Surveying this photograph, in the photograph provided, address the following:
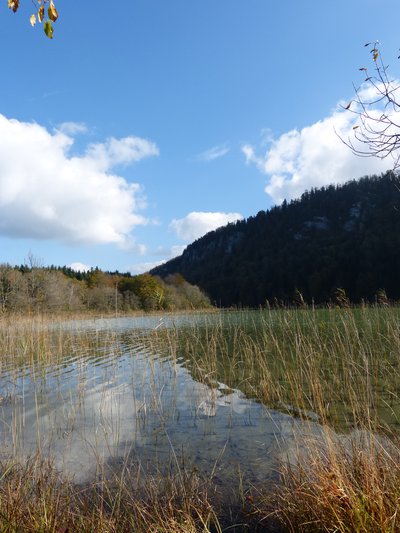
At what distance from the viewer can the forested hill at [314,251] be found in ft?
214

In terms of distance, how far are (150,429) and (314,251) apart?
277 feet

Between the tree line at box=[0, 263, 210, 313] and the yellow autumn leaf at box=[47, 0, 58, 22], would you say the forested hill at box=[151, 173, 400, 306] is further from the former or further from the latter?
the yellow autumn leaf at box=[47, 0, 58, 22]

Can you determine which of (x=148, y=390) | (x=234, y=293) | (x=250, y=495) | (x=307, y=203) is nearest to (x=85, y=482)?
(x=250, y=495)

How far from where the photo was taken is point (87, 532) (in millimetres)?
2418

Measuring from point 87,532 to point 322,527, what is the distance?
150 centimetres

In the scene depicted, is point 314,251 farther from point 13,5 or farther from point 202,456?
point 13,5

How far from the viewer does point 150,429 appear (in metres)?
4.92

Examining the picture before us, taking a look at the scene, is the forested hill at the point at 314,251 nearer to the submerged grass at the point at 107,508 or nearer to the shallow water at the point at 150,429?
the shallow water at the point at 150,429

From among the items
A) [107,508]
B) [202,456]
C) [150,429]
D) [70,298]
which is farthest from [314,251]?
[107,508]

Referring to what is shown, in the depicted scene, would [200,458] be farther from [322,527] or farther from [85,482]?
[322,527]

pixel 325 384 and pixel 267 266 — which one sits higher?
pixel 267 266

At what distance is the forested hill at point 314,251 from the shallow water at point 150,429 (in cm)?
2977

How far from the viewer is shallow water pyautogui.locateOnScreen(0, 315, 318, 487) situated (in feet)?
12.5

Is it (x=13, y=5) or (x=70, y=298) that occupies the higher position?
(x=13, y=5)
